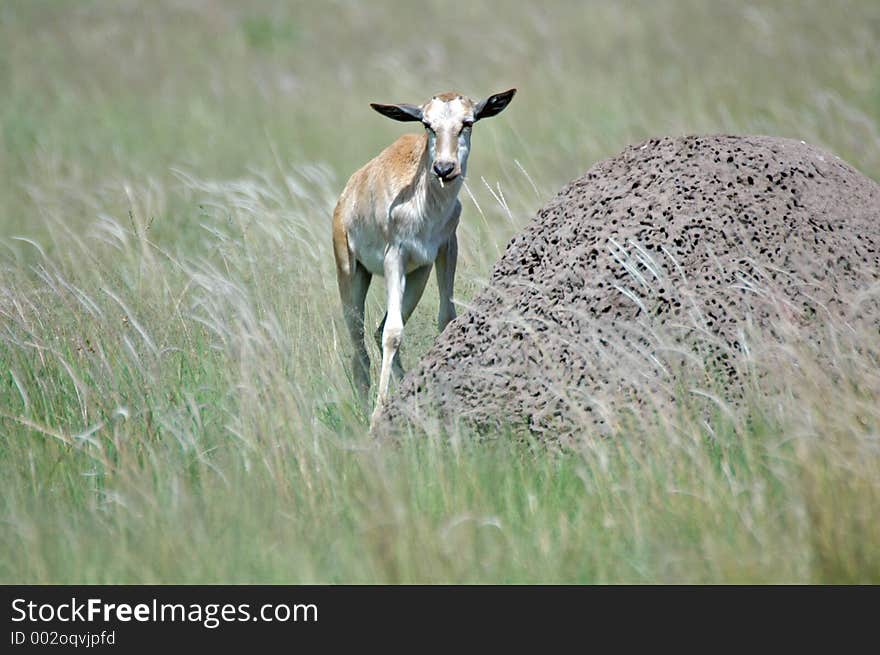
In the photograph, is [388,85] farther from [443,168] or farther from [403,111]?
[443,168]

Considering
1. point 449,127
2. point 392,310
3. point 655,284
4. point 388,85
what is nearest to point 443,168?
point 449,127

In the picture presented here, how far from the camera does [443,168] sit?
262 inches

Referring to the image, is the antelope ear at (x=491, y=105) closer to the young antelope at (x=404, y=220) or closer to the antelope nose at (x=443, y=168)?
the young antelope at (x=404, y=220)

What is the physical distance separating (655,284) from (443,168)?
144 cm

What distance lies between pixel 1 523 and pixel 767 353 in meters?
3.42

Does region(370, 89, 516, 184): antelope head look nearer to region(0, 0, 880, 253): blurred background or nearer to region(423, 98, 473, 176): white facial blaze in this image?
region(423, 98, 473, 176): white facial blaze

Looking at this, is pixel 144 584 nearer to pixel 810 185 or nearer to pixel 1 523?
pixel 1 523

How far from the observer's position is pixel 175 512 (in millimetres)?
4891

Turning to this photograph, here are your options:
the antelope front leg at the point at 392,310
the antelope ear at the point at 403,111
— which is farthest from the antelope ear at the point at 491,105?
the antelope front leg at the point at 392,310

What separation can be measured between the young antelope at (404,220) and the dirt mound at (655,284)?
75 cm

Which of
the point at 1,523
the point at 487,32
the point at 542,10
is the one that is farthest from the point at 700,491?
the point at 542,10

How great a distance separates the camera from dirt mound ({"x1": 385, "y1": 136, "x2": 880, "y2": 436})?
5.66 m

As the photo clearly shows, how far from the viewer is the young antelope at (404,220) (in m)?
7.02

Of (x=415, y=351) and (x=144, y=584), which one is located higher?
(x=415, y=351)
